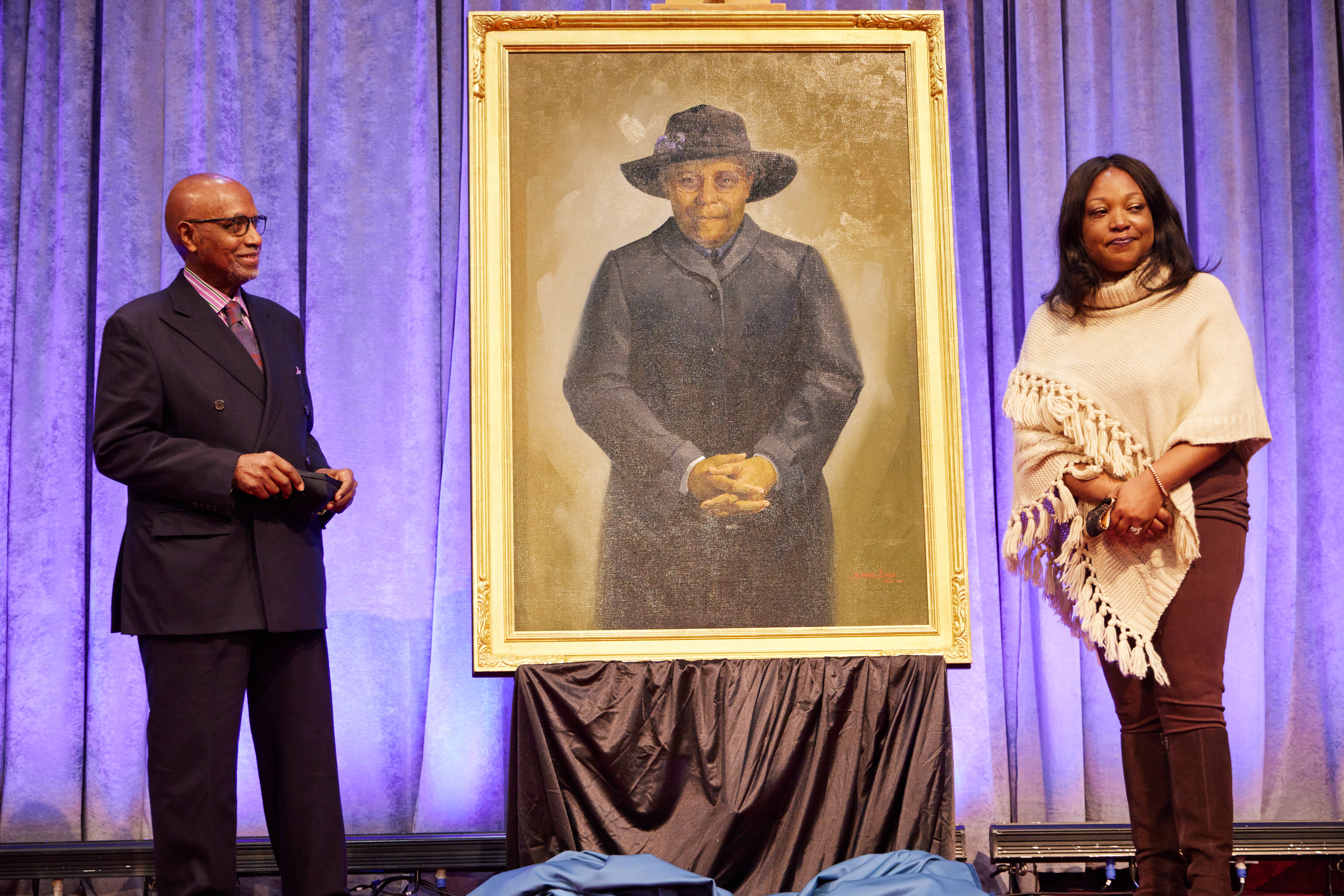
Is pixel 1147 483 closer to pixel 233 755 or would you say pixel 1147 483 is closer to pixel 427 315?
pixel 233 755

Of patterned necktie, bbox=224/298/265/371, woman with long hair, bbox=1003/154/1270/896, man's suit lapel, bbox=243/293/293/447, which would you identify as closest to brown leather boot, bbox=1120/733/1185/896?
woman with long hair, bbox=1003/154/1270/896

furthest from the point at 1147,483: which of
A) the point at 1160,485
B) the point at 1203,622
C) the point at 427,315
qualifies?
the point at 427,315

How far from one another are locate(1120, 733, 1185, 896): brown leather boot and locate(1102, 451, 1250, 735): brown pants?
2.1 inches

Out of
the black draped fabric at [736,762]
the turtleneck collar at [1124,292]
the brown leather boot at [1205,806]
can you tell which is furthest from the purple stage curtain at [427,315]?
the brown leather boot at [1205,806]

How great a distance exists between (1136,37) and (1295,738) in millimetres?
2303

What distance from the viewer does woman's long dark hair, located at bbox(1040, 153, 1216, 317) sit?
2496 millimetres

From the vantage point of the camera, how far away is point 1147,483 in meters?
2.34

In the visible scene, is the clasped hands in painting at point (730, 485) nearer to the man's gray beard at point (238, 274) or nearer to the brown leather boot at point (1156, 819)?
the brown leather boot at point (1156, 819)

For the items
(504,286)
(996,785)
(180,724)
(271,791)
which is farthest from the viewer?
(996,785)

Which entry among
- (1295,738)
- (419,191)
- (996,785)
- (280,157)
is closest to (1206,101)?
(1295,738)

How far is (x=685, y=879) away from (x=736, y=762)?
310 mm

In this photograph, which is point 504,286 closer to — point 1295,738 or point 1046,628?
point 1046,628

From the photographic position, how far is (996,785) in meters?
3.48
